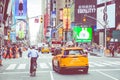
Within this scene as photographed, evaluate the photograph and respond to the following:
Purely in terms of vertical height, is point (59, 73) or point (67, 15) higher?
point (67, 15)

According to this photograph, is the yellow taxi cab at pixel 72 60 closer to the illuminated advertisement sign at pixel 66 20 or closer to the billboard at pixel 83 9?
the billboard at pixel 83 9

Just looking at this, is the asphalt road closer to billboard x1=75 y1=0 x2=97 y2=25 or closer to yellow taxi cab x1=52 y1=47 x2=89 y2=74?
yellow taxi cab x1=52 y1=47 x2=89 y2=74

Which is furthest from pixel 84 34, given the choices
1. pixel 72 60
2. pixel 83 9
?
pixel 72 60

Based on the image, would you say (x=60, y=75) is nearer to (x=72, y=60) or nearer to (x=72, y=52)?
(x=72, y=60)

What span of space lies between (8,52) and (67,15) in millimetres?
102329

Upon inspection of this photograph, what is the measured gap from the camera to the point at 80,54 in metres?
25.5

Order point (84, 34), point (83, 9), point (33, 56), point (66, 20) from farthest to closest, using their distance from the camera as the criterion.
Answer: point (66, 20)
point (83, 9)
point (84, 34)
point (33, 56)

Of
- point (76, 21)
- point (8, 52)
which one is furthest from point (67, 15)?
point (8, 52)

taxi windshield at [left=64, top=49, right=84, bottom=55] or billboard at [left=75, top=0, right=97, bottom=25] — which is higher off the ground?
billboard at [left=75, top=0, right=97, bottom=25]

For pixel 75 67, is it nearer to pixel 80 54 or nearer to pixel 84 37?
pixel 80 54

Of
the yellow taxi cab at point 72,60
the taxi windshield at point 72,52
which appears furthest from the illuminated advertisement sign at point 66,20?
the yellow taxi cab at point 72,60

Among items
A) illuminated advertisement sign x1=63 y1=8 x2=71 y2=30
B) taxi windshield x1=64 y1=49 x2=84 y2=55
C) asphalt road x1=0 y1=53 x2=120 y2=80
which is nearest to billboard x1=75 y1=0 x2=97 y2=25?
illuminated advertisement sign x1=63 y1=8 x2=71 y2=30

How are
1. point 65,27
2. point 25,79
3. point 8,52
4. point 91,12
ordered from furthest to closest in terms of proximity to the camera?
point 65,27 → point 91,12 → point 8,52 → point 25,79

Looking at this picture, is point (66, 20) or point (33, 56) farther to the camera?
point (66, 20)
